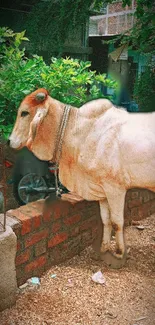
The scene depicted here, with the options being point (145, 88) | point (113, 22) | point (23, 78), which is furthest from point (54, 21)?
point (23, 78)

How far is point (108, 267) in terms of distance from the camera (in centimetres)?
274

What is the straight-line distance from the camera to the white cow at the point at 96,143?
2318 mm

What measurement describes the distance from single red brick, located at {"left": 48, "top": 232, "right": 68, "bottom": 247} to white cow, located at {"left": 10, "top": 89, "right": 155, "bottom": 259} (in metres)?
0.45

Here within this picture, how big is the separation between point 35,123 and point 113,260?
1.21m

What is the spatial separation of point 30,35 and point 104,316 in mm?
5300

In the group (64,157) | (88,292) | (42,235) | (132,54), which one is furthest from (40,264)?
(132,54)

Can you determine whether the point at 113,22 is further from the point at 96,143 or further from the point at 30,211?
the point at 30,211

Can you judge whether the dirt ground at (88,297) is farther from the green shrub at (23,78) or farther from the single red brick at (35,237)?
the green shrub at (23,78)

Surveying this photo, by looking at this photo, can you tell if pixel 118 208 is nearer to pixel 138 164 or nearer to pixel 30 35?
pixel 138 164

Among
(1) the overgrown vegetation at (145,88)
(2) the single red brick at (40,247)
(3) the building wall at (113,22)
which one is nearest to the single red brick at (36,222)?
(2) the single red brick at (40,247)

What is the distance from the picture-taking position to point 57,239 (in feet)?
8.98

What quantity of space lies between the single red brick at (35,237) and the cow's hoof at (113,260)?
49cm

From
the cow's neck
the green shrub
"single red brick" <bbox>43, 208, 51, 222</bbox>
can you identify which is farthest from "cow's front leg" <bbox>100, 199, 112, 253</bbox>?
the green shrub

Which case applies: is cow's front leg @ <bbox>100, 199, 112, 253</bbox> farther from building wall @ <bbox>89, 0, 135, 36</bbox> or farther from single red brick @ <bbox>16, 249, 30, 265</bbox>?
building wall @ <bbox>89, 0, 135, 36</bbox>
